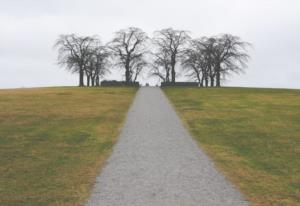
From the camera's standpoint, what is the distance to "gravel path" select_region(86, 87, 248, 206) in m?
13.0

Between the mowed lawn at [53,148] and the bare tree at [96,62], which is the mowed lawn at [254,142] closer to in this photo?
the mowed lawn at [53,148]

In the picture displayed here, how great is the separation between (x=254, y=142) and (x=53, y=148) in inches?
355

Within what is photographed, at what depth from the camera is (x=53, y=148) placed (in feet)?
71.5

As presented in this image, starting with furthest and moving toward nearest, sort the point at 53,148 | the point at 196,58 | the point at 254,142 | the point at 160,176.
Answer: the point at 196,58, the point at 254,142, the point at 53,148, the point at 160,176

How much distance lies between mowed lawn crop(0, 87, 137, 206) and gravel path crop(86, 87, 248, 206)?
0.63 meters

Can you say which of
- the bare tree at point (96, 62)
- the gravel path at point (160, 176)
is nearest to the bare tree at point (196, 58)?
the bare tree at point (96, 62)

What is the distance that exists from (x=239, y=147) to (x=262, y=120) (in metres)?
9.76

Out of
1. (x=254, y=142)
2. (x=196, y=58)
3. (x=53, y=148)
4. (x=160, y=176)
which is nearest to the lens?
(x=160, y=176)

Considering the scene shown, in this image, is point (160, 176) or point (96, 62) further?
point (96, 62)

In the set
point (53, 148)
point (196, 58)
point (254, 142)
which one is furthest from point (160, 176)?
point (196, 58)

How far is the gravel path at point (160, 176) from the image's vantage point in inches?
513

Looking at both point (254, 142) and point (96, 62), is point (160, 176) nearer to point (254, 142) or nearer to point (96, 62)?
point (254, 142)

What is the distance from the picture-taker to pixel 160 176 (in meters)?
15.8

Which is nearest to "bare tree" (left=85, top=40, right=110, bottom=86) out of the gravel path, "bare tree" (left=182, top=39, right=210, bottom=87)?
"bare tree" (left=182, top=39, right=210, bottom=87)
